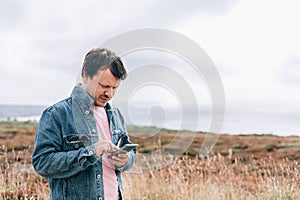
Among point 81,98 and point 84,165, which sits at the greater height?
point 81,98

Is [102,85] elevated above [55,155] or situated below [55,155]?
above

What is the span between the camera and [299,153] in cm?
1000

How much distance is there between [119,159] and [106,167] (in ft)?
0.38

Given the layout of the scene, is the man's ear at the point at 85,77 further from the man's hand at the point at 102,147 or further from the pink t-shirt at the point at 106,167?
the man's hand at the point at 102,147

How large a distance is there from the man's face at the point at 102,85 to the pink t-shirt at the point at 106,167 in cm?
14

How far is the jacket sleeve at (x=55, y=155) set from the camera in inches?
75.1

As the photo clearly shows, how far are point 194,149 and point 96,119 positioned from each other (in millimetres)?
8781

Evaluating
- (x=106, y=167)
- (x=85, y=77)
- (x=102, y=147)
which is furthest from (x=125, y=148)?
(x=85, y=77)

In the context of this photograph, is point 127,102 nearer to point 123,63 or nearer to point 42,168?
point 123,63

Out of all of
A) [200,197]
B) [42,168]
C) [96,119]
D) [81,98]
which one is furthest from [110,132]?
[200,197]

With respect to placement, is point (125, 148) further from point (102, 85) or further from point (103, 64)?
point (103, 64)

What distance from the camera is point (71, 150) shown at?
2.02m

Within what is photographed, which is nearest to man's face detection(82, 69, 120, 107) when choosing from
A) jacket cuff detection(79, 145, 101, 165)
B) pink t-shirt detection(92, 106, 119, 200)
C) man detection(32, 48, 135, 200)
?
man detection(32, 48, 135, 200)

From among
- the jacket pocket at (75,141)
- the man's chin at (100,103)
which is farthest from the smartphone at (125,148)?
the man's chin at (100,103)
